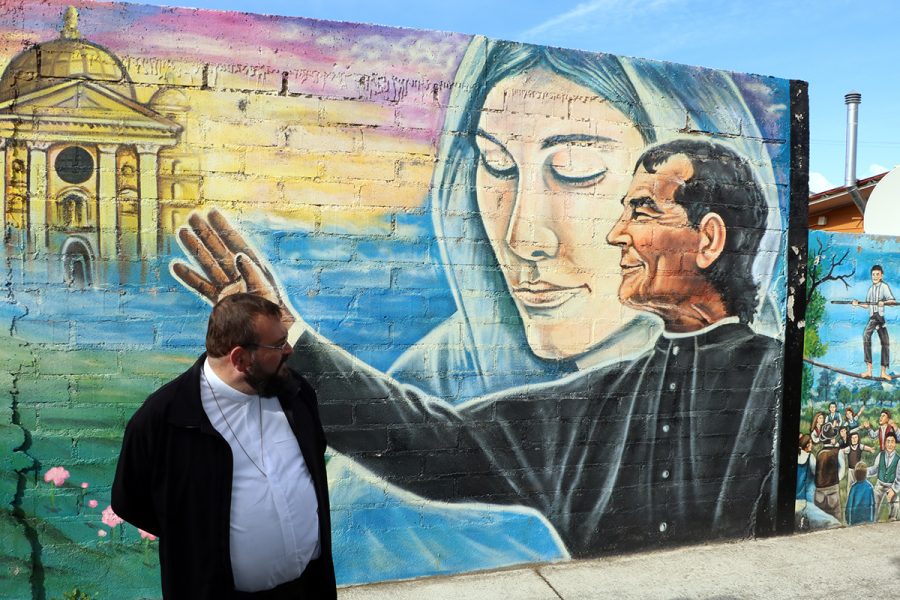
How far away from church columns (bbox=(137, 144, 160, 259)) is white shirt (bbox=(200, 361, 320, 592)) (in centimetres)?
172

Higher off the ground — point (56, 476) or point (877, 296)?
point (877, 296)

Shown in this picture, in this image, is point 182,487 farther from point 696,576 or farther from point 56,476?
point 696,576

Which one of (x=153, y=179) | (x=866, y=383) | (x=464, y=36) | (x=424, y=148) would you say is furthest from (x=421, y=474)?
(x=866, y=383)

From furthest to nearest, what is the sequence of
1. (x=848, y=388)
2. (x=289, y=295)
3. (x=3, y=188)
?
(x=848, y=388)
(x=289, y=295)
(x=3, y=188)

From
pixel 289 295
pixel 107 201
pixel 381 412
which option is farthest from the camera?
pixel 381 412

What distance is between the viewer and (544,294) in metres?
4.70

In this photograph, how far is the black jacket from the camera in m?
2.41

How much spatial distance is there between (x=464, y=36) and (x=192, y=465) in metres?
3.08

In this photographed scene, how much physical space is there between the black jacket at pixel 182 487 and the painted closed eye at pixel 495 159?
247 centimetres

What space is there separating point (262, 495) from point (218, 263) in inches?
77.8

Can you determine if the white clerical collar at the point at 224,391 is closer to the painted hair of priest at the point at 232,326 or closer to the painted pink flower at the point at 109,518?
the painted hair of priest at the point at 232,326

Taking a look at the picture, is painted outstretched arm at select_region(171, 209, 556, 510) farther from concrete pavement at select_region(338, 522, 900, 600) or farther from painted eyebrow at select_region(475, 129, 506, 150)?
painted eyebrow at select_region(475, 129, 506, 150)

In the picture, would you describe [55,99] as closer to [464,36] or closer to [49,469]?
[49,469]

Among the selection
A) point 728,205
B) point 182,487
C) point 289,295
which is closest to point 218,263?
point 289,295
